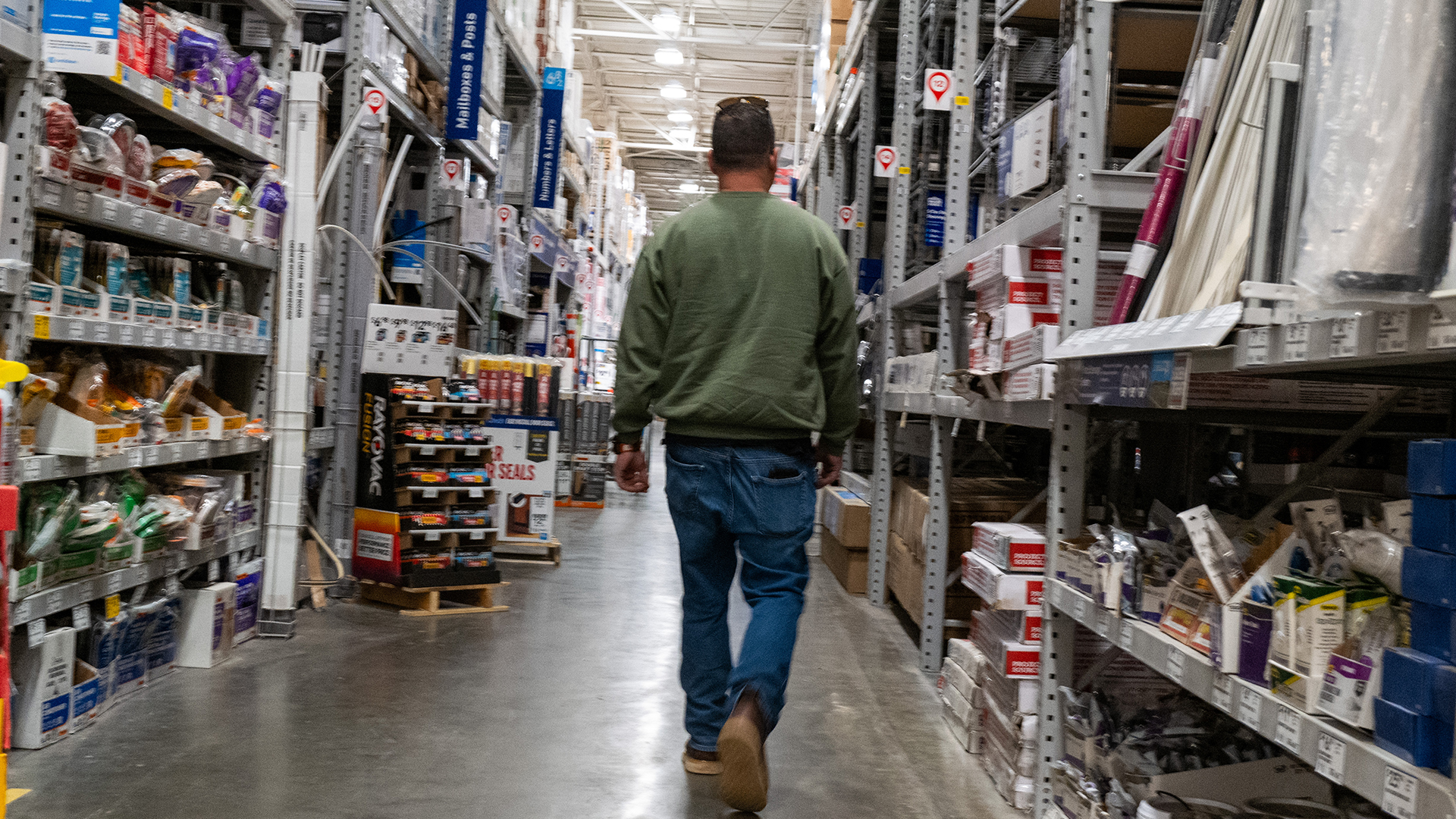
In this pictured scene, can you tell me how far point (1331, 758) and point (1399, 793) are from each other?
157mm

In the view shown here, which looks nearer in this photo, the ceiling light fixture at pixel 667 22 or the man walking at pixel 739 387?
the man walking at pixel 739 387

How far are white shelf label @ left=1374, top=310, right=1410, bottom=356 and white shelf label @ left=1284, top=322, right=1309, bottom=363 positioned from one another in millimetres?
167

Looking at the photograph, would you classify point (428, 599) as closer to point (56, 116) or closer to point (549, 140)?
point (56, 116)

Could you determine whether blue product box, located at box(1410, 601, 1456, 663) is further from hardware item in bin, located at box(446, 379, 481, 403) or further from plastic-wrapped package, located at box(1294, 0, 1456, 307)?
hardware item in bin, located at box(446, 379, 481, 403)

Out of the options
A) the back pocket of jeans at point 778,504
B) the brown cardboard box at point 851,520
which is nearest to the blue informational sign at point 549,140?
the brown cardboard box at point 851,520

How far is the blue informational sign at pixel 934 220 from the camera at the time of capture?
5465 millimetres

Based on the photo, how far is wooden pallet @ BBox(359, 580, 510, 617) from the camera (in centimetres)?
544

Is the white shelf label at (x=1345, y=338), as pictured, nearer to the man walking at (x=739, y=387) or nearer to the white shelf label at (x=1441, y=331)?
the white shelf label at (x=1441, y=331)

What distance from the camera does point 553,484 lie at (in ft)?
24.1

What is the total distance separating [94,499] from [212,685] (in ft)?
2.76

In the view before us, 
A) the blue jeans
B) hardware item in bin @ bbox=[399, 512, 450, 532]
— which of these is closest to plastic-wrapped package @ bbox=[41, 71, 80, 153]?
the blue jeans

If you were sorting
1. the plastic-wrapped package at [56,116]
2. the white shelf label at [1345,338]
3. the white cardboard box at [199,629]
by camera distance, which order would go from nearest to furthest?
the white shelf label at [1345,338]
the plastic-wrapped package at [56,116]
the white cardboard box at [199,629]

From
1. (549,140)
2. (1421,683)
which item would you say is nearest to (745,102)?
(1421,683)

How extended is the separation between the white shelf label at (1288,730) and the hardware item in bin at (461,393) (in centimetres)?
497
